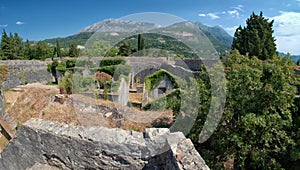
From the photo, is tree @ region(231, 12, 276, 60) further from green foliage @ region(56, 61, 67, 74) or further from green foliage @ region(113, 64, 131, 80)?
green foliage @ region(56, 61, 67, 74)

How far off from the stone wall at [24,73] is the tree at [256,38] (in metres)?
18.2

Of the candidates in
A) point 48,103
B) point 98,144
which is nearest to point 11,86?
point 48,103

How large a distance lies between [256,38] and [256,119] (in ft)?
49.8

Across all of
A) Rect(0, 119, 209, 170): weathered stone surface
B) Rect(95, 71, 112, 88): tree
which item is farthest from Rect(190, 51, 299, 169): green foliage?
Rect(95, 71, 112, 88): tree

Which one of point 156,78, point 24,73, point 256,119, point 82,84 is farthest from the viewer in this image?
point 24,73

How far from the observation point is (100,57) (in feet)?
59.8

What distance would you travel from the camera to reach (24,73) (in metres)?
18.2

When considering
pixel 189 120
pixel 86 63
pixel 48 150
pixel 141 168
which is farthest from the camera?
pixel 86 63

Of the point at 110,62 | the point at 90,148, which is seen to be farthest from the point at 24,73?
the point at 90,148

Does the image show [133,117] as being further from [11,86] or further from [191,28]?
[11,86]

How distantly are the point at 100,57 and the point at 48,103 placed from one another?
9.77 m

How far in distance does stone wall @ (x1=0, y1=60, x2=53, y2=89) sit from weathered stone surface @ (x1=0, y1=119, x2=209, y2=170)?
14.0 meters

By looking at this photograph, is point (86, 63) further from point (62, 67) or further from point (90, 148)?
point (90, 148)

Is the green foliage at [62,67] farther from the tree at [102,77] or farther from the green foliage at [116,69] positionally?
the tree at [102,77]
